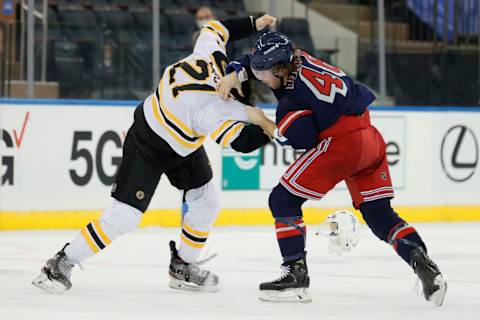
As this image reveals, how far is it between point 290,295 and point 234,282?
2.59ft

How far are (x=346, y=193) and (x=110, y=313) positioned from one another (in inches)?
184

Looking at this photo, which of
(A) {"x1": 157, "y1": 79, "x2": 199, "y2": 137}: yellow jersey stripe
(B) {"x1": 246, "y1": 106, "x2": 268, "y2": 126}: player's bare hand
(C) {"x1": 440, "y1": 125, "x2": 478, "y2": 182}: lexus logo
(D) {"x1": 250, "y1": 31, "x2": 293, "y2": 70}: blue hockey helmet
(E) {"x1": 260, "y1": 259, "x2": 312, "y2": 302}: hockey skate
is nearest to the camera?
(D) {"x1": 250, "y1": 31, "x2": 293, "y2": 70}: blue hockey helmet

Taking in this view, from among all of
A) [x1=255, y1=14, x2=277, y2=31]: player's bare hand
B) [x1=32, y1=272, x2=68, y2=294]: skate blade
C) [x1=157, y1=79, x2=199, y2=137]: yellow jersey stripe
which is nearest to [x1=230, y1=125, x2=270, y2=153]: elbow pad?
[x1=157, y1=79, x2=199, y2=137]: yellow jersey stripe

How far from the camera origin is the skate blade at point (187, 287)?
16.0ft

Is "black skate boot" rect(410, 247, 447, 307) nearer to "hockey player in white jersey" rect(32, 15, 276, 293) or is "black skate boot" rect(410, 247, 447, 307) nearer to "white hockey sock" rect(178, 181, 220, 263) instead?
"hockey player in white jersey" rect(32, 15, 276, 293)

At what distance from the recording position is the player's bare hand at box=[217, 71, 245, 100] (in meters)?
4.32

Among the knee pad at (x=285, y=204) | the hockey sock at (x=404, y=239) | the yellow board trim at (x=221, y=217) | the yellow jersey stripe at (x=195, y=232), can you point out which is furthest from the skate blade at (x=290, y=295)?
the yellow board trim at (x=221, y=217)

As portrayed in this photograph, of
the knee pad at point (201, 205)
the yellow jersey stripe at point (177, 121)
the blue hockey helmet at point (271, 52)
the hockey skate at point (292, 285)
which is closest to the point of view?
the blue hockey helmet at point (271, 52)

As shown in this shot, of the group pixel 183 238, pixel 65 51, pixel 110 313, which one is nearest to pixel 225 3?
pixel 65 51

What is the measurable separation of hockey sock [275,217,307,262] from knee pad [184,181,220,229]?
566mm

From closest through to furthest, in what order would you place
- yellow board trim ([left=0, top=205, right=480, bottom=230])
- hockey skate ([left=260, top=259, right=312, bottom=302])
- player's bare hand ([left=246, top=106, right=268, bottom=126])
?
player's bare hand ([left=246, top=106, right=268, bottom=126]) < hockey skate ([left=260, top=259, right=312, bottom=302]) < yellow board trim ([left=0, top=205, right=480, bottom=230])

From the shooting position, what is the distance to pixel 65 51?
8.52 m

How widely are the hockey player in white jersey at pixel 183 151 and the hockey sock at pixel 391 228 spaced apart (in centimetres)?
54

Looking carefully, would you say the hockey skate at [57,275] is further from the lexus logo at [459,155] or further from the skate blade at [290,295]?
the lexus logo at [459,155]
